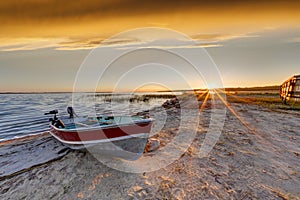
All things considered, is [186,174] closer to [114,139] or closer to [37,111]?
[114,139]

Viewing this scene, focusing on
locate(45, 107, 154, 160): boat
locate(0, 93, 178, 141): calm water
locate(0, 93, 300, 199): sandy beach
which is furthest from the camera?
locate(0, 93, 178, 141): calm water

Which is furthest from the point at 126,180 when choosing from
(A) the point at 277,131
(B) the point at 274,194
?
(A) the point at 277,131

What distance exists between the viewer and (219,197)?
194 inches

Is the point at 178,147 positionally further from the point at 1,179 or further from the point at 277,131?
the point at 1,179

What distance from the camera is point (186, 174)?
20.4ft

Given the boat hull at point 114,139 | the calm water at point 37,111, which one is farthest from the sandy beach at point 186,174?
the calm water at point 37,111

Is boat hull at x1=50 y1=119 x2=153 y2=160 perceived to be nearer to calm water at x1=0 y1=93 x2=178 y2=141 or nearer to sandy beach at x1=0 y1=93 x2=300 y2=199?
sandy beach at x1=0 y1=93 x2=300 y2=199

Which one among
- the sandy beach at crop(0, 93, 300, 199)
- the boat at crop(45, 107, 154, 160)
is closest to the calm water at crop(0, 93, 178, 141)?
the sandy beach at crop(0, 93, 300, 199)

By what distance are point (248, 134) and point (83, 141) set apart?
7.62 meters

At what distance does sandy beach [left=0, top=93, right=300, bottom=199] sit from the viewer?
5.28 m

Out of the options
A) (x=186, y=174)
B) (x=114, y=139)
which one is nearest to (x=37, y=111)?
(x=114, y=139)

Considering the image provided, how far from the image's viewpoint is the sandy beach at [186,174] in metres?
5.28

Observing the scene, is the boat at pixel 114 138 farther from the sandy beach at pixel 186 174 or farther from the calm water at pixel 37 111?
the calm water at pixel 37 111

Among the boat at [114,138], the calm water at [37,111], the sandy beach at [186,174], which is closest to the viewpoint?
the sandy beach at [186,174]
